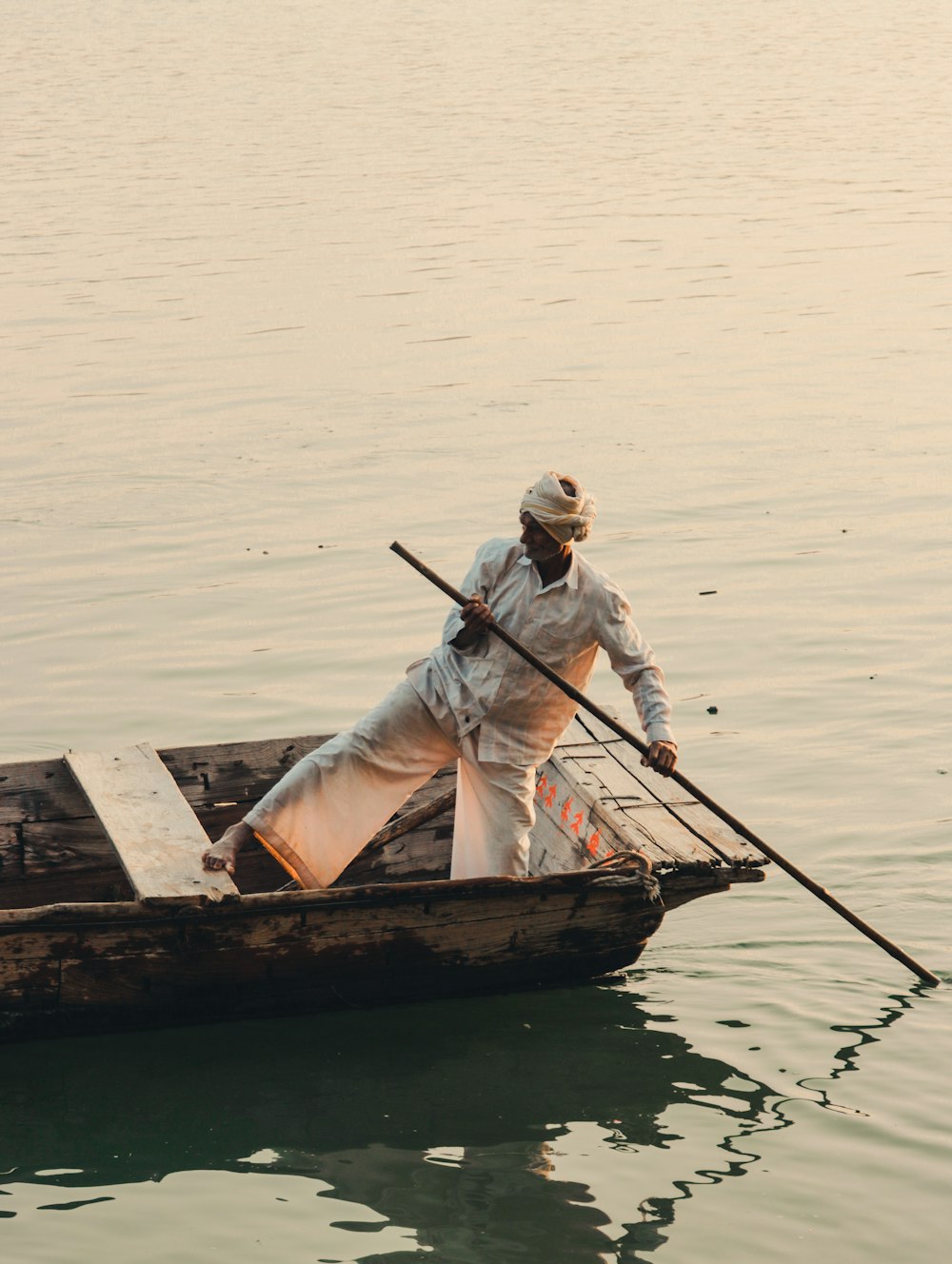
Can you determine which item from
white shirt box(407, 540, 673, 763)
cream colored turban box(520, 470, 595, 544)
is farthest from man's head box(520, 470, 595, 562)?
white shirt box(407, 540, 673, 763)

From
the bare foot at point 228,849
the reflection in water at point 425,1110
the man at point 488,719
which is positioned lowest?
the reflection in water at point 425,1110

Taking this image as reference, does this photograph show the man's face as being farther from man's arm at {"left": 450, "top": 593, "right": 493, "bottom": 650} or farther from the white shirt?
man's arm at {"left": 450, "top": 593, "right": 493, "bottom": 650}

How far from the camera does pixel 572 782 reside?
670 cm

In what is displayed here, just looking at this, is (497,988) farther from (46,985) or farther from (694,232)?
(694,232)

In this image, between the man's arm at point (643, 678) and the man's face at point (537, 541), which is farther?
the man's arm at point (643, 678)

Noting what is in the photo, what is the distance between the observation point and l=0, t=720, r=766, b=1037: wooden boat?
5609 millimetres

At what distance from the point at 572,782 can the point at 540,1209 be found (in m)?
1.95

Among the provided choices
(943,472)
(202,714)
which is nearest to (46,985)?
(202,714)

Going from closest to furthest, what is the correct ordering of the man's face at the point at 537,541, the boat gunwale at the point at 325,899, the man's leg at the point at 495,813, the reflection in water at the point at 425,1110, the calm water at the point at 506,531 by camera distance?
the reflection in water at the point at 425,1110
the calm water at the point at 506,531
the boat gunwale at the point at 325,899
the man's face at the point at 537,541
the man's leg at the point at 495,813

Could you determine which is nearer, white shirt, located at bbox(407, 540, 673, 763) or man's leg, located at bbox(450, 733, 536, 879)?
white shirt, located at bbox(407, 540, 673, 763)

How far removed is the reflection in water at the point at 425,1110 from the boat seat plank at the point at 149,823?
0.57 meters

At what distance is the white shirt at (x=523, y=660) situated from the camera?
19.0 feet

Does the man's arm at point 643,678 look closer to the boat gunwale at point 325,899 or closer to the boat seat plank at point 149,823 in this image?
the boat gunwale at point 325,899

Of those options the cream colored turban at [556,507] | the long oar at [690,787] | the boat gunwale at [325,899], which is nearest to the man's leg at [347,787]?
the boat gunwale at [325,899]
